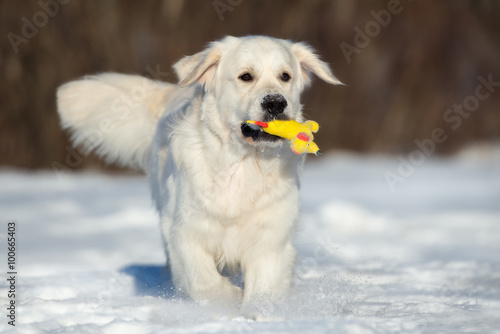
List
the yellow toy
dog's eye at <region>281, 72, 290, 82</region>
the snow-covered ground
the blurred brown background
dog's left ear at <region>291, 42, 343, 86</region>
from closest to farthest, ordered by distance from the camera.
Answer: the snow-covered ground → the yellow toy → dog's eye at <region>281, 72, 290, 82</region> → dog's left ear at <region>291, 42, 343, 86</region> → the blurred brown background

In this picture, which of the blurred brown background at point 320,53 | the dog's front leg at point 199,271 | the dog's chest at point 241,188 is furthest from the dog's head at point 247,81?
the blurred brown background at point 320,53

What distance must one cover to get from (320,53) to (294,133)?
9.07 m

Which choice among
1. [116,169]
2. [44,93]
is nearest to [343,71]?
[116,169]

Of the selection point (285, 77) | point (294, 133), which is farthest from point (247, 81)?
point (294, 133)

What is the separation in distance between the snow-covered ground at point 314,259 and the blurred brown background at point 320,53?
1052mm

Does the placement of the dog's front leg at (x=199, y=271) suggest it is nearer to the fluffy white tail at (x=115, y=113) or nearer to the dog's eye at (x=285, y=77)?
the dog's eye at (x=285, y=77)

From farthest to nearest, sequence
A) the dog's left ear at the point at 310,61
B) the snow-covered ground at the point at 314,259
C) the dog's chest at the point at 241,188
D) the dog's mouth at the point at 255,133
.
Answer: the dog's left ear at the point at 310,61 < the dog's chest at the point at 241,188 < the dog's mouth at the point at 255,133 < the snow-covered ground at the point at 314,259

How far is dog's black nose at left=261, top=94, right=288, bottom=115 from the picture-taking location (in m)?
4.15

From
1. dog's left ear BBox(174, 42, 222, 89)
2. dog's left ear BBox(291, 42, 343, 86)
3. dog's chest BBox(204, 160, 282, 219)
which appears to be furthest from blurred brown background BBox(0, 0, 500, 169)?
dog's chest BBox(204, 160, 282, 219)

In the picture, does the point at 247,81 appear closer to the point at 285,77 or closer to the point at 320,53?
the point at 285,77

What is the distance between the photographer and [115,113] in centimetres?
584

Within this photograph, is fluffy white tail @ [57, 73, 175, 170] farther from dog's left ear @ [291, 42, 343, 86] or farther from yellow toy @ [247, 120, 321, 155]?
yellow toy @ [247, 120, 321, 155]

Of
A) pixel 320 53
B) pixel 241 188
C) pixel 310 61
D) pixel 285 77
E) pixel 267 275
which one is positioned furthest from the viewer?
pixel 320 53

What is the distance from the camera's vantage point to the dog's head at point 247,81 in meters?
4.22
